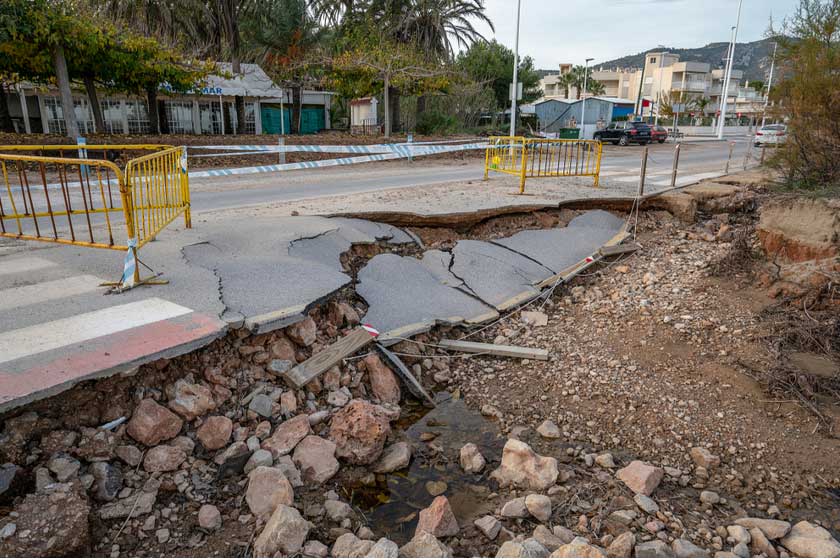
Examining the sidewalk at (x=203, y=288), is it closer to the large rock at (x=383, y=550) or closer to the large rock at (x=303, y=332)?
the large rock at (x=303, y=332)

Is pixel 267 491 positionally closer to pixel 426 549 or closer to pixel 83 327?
pixel 426 549

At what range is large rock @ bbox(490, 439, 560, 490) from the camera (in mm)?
3688

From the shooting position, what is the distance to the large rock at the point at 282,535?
9.43 ft

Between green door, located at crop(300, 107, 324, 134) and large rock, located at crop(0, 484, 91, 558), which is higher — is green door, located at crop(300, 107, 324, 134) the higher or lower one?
the higher one

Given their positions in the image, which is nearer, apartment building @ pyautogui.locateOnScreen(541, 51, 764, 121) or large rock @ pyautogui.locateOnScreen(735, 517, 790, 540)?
large rock @ pyautogui.locateOnScreen(735, 517, 790, 540)

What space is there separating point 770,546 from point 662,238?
673cm

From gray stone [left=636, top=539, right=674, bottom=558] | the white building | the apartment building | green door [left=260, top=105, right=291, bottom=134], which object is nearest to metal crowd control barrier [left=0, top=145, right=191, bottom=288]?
gray stone [left=636, top=539, right=674, bottom=558]

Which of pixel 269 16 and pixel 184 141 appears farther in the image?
pixel 269 16

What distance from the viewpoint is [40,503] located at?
290 centimetres

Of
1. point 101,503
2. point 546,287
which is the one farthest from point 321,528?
point 546,287

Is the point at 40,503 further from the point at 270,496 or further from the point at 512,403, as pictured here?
the point at 512,403

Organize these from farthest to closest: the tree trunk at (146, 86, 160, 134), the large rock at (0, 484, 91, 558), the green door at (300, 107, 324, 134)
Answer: the green door at (300, 107, 324, 134) → the tree trunk at (146, 86, 160, 134) → the large rock at (0, 484, 91, 558)

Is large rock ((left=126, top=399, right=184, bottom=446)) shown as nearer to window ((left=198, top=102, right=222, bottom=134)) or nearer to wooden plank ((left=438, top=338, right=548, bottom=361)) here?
wooden plank ((left=438, top=338, right=548, bottom=361))

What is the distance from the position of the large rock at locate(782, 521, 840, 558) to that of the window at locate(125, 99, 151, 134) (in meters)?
35.3
